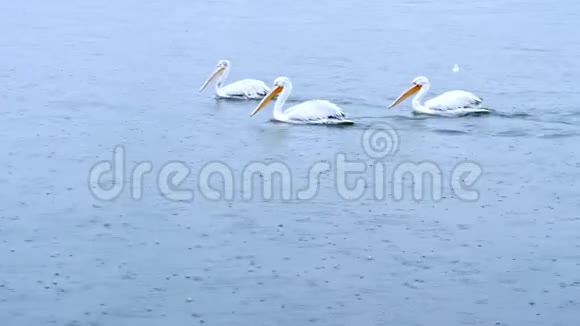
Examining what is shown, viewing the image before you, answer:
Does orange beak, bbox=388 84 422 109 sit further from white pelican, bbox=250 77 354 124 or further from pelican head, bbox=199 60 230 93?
pelican head, bbox=199 60 230 93

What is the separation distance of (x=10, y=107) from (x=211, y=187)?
11.4ft

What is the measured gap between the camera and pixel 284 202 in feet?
30.1

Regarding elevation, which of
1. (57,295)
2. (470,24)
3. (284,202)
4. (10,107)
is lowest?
(57,295)

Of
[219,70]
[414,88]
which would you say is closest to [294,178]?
[414,88]

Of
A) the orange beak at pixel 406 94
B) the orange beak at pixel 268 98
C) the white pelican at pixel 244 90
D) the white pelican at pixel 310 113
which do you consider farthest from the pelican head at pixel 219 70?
the orange beak at pixel 406 94

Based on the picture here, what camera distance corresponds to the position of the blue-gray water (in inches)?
285

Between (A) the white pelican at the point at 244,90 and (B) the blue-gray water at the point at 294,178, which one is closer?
(B) the blue-gray water at the point at 294,178

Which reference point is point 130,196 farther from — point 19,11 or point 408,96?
point 19,11

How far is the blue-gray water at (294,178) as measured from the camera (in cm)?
725

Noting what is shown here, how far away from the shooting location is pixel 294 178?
32.2ft

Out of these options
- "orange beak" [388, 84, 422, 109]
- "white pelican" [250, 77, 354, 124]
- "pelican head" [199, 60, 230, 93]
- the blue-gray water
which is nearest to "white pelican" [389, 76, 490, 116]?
"orange beak" [388, 84, 422, 109]

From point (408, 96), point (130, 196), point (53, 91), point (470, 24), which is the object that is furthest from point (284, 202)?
point (470, 24)

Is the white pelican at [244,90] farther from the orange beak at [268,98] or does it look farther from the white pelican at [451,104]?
the white pelican at [451,104]

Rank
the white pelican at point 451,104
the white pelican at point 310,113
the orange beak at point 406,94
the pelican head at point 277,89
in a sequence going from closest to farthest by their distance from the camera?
the white pelican at point 310,113, the white pelican at point 451,104, the pelican head at point 277,89, the orange beak at point 406,94
